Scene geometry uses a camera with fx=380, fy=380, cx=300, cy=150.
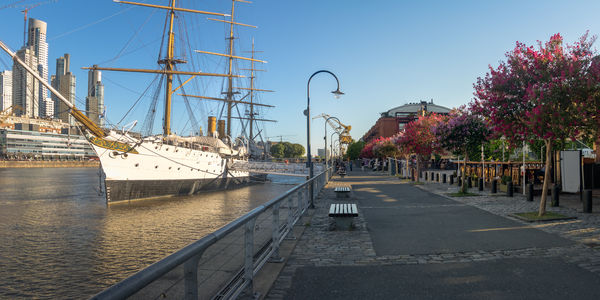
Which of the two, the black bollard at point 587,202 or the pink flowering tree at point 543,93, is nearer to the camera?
the pink flowering tree at point 543,93

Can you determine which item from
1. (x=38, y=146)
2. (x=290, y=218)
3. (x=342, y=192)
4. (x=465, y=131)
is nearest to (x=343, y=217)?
(x=290, y=218)

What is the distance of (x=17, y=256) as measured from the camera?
34.8 feet

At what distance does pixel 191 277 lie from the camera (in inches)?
114

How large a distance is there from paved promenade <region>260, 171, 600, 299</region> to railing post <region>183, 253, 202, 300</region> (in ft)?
5.59

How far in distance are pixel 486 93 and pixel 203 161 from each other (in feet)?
96.5

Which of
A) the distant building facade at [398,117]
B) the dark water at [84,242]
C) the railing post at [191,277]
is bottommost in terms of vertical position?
the dark water at [84,242]

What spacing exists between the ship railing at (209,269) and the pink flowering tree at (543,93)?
23.7ft

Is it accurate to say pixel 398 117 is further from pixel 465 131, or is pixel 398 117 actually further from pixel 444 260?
pixel 444 260

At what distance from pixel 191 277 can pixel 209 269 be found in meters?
0.33

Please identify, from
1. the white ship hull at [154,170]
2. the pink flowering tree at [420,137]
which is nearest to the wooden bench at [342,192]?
the pink flowering tree at [420,137]

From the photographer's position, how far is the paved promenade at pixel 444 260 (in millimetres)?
4543

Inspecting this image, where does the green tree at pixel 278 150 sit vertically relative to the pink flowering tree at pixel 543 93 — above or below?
above

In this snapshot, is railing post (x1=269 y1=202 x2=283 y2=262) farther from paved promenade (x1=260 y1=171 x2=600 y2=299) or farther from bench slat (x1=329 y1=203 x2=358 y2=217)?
bench slat (x1=329 y1=203 x2=358 y2=217)

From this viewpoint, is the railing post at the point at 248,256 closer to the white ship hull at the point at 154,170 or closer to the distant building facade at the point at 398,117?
the white ship hull at the point at 154,170
